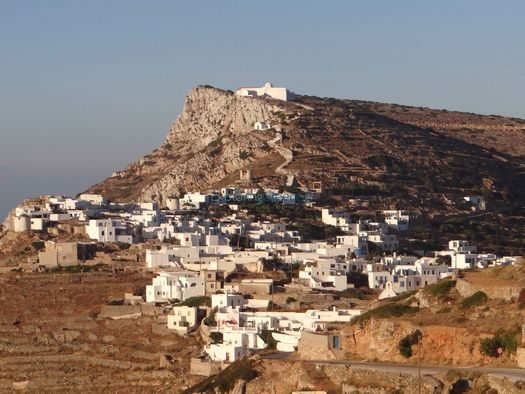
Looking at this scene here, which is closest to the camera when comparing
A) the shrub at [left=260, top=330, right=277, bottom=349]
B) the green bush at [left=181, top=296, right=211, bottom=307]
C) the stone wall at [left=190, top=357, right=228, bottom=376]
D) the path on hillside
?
the shrub at [left=260, top=330, right=277, bottom=349]

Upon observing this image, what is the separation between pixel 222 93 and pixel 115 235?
50153mm

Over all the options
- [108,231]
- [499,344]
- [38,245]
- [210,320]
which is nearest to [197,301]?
[210,320]

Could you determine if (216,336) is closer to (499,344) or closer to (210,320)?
(210,320)

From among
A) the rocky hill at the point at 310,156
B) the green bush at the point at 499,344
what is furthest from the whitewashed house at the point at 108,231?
the green bush at the point at 499,344

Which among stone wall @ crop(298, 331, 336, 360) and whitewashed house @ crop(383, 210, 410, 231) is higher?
whitewashed house @ crop(383, 210, 410, 231)

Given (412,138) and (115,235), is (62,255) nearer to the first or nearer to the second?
(115,235)

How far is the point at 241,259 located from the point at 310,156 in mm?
34845

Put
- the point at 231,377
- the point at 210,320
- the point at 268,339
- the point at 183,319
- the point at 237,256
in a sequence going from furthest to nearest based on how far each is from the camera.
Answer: the point at 237,256 → the point at 183,319 → the point at 210,320 → the point at 268,339 → the point at 231,377

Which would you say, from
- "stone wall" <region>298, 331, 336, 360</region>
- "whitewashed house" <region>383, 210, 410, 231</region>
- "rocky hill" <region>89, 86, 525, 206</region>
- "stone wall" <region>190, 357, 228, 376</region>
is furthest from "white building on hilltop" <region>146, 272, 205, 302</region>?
"rocky hill" <region>89, 86, 525, 206</region>

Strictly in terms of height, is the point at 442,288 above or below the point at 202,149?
below

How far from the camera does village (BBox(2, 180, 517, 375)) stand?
2439 inches

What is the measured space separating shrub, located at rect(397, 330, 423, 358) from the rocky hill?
63537mm

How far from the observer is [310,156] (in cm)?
11112

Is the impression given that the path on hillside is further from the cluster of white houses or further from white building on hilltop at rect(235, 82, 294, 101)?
white building on hilltop at rect(235, 82, 294, 101)
